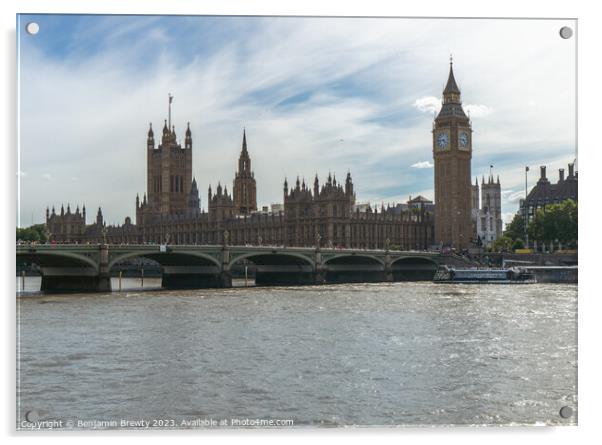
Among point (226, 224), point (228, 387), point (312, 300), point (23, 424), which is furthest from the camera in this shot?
point (226, 224)

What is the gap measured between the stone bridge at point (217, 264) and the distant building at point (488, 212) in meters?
61.9

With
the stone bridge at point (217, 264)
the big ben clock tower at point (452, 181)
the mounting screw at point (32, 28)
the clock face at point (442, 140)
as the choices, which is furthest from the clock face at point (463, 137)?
the mounting screw at point (32, 28)

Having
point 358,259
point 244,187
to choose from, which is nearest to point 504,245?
point 358,259

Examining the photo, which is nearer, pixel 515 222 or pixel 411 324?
pixel 411 324

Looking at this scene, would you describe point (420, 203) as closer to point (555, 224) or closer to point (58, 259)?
point (555, 224)

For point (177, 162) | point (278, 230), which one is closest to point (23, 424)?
point (278, 230)

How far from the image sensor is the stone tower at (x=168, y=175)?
15262 cm

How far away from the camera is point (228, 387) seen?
1769 cm

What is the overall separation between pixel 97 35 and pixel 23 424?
6.10 m

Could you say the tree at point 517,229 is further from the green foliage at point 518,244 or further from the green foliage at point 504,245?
the green foliage at point 518,244

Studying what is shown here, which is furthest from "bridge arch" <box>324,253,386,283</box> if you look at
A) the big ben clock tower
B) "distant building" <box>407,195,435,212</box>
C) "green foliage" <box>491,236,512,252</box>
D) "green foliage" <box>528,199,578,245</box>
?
"distant building" <box>407,195,435,212</box>

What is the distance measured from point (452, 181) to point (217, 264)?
5744cm

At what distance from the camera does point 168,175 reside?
6029 inches

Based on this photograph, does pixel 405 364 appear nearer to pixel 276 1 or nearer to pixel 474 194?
pixel 276 1
